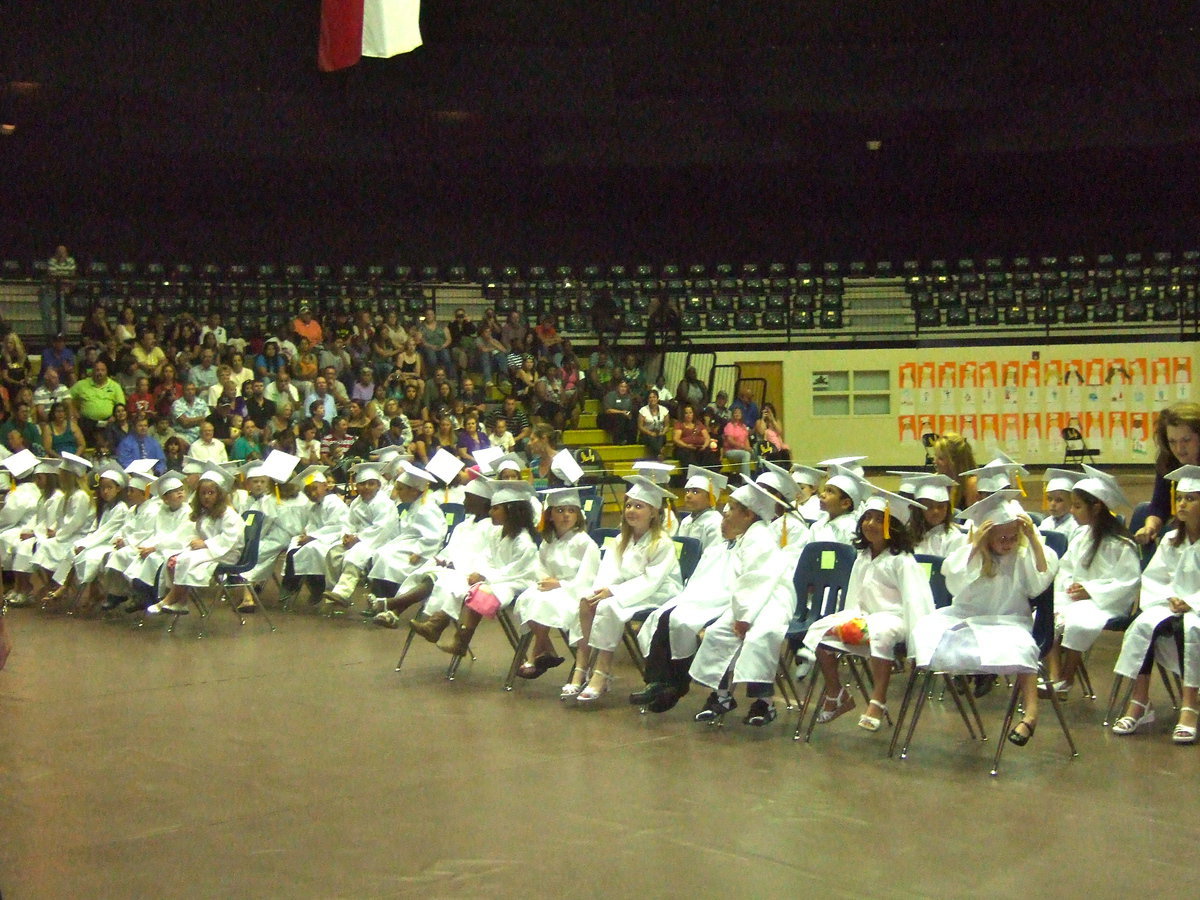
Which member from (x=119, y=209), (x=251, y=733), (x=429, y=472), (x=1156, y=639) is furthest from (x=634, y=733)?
(x=119, y=209)

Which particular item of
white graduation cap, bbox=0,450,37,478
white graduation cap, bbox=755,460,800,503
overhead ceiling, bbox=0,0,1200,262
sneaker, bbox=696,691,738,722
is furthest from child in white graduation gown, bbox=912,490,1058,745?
overhead ceiling, bbox=0,0,1200,262

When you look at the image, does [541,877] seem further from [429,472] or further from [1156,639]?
[429,472]

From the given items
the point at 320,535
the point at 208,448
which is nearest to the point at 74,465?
the point at 320,535

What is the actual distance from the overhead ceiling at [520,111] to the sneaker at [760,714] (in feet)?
57.7

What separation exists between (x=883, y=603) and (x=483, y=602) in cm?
270

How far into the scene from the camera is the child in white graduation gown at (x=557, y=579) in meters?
8.13

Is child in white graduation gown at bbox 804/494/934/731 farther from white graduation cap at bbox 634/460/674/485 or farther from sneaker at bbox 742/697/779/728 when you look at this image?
white graduation cap at bbox 634/460/674/485

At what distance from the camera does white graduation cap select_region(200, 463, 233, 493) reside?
37.0 ft

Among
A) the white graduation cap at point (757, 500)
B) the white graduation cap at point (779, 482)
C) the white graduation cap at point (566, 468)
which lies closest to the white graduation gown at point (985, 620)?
the white graduation cap at point (757, 500)

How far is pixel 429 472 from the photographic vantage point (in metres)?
11.4

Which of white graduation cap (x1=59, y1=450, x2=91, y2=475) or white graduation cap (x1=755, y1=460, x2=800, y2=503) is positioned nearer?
white graduation cap (x1=755, y1=460, x2=800, y2=503)

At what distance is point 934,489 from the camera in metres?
8.00

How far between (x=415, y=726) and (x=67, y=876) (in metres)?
2.55

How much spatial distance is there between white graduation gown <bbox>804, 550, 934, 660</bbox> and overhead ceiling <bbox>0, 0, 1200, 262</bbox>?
17410mm
